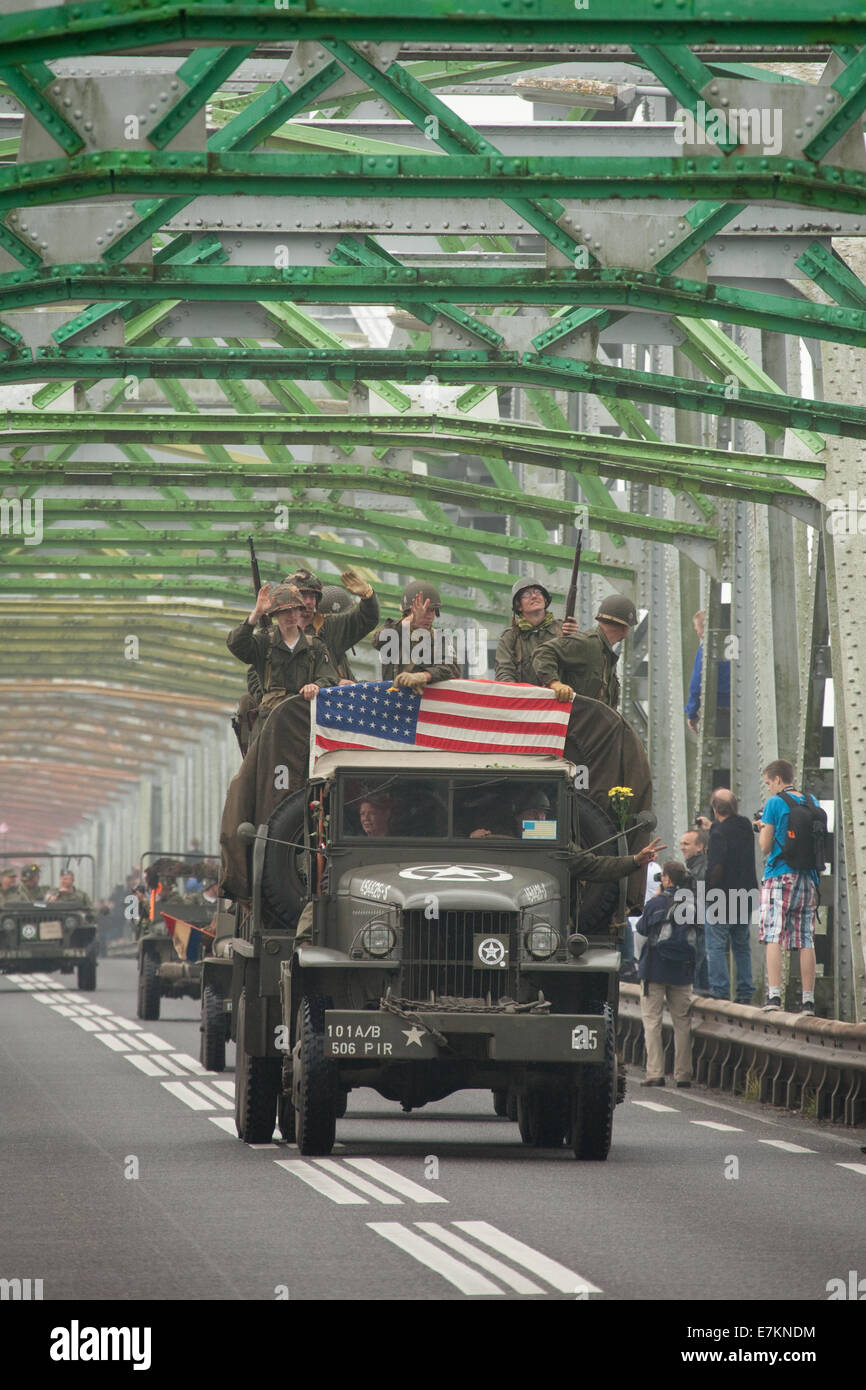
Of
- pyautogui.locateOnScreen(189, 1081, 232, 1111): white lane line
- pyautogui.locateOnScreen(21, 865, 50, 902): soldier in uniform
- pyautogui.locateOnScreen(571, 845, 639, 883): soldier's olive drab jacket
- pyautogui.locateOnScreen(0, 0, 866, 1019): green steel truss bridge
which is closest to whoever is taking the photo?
pyautogui.locateOnScreen(0, 0, 866, 1019): green steel truss bridge

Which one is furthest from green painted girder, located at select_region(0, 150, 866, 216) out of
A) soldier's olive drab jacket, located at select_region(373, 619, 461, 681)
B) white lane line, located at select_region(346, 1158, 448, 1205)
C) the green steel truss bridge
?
white lane line, located at select_region(346, 1158, 448, 1205)

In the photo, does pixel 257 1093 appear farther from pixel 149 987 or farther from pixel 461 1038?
pixel 149 987

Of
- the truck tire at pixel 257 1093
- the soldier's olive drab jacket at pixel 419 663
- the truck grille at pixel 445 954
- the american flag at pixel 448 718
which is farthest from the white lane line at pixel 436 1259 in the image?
the soldier's olive drab jacket at pixel 419 663

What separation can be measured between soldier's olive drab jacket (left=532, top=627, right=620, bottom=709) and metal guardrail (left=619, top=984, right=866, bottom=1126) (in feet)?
8.43

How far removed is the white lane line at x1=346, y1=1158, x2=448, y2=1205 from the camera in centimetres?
1265

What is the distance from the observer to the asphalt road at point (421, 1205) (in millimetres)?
9953

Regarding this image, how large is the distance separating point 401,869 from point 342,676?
2.59 m

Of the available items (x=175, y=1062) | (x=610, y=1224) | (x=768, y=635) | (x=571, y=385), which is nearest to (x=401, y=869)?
(x=610, y=1224)

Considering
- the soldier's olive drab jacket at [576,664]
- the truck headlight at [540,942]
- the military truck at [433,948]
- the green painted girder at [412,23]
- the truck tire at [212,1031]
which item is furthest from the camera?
the truck tire at [212,1031]

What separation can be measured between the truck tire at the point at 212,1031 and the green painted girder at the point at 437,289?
21.3 ft

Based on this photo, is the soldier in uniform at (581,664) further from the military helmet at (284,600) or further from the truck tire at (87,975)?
the truck tire at (87,975)

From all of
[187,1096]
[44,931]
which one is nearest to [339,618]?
[187,1096]

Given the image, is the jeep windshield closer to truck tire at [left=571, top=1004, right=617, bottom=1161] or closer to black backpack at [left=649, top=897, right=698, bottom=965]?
truck tire at [left=571, top=1004, right=617, bottom=1161]

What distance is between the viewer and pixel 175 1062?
23.4 meters
